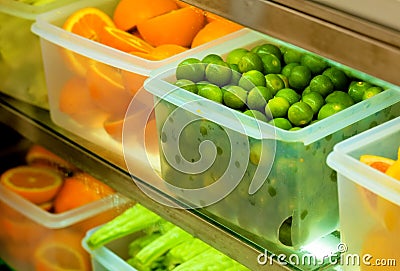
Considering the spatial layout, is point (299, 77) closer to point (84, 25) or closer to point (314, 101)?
point (314, 101)

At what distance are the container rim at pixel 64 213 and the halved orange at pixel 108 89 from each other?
37 cm

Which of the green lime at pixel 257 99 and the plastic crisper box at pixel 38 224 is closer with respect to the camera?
the green lime at pixel 257 99

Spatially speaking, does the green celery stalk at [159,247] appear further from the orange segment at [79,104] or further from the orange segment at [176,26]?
the orange segment at [176,26]

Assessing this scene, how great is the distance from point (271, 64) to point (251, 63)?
0.11 ft

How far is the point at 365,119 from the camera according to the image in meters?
1.17

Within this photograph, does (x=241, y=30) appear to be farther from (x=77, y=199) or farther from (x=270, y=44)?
(x=77, y=199)

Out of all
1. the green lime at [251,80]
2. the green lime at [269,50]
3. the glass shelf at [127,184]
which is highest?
the green lime at [269,50]

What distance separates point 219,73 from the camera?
1.26 m

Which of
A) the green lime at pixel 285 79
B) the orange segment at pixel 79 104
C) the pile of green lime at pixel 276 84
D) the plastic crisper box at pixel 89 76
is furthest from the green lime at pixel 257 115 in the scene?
the orange segment at pixel 79 104

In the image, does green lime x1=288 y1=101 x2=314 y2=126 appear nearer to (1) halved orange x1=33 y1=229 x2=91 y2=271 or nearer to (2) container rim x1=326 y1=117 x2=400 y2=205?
(2) container rim x1=326 y1=117 x2=400 y2=205

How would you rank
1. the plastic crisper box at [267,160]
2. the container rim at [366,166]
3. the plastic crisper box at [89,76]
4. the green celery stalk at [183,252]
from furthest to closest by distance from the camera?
1. the green celery stalk at [183,252]
2. the plastic crisper box at [89,76]
3. the plastic crisper box at [267,160]
4. the container rim at [366,166]

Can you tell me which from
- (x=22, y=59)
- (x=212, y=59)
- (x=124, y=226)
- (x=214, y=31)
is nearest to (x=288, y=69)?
(x=212, y=59)

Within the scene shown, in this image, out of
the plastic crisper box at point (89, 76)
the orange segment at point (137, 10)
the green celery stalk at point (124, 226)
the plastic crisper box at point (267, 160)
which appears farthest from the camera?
the green celery stalk at point (124, 226)

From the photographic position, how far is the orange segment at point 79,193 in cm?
194
